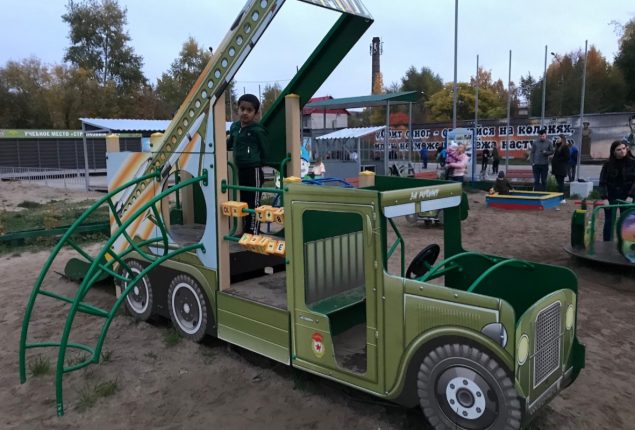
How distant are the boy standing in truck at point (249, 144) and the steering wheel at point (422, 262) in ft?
5.27

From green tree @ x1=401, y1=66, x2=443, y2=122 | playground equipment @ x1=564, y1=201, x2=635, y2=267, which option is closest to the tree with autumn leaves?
green tree @ x1=401, y1=66, x2=443, y2=122

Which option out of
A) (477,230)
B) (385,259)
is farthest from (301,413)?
(477,230)

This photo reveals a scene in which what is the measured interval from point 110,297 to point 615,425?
16.7 ft

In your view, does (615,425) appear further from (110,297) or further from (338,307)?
(110,297)

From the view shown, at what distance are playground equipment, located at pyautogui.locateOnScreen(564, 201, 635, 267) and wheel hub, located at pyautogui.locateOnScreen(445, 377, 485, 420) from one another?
181 inches

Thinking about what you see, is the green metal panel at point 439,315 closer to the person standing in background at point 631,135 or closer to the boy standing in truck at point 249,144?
the boy standing in truck at point 249,144

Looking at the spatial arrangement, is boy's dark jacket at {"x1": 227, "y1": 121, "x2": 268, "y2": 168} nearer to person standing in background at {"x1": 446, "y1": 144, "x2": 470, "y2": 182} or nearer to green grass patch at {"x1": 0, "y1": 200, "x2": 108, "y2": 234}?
green grass patch at {"x1": 0, "y1": 200, "x2": 108, "y2": 234}

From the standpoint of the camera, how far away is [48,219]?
34.4 feet

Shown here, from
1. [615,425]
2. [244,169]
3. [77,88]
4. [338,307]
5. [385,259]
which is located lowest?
[615,425]

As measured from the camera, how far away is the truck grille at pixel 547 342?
2922mm

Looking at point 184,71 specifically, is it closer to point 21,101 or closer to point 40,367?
point 21,101

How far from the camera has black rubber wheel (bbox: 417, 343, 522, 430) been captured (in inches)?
108

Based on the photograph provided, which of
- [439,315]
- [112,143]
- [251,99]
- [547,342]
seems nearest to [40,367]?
[112,143]

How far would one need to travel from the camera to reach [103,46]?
161 ft
